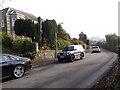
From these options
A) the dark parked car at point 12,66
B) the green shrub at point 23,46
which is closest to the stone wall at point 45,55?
the green shrub at point 23,46

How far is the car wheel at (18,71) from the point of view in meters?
8.46

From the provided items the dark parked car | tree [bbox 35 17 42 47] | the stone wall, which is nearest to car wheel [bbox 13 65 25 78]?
the dark parked car

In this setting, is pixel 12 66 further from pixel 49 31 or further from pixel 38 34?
pixel 49 31

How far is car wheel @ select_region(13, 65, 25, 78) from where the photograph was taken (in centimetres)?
846

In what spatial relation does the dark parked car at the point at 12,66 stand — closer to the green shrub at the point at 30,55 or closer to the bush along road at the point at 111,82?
the bush along road at the point at 111,82

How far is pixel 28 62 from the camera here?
30.7 ft

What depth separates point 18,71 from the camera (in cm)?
864

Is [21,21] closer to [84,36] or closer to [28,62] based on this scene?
[28,62]

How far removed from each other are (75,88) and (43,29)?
1700 centimetres

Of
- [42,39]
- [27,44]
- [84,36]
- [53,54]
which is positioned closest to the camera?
[27,44]

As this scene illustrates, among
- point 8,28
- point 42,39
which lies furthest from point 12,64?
point 8,28

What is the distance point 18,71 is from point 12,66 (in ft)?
1.67

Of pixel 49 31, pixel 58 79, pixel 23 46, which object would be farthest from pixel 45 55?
pixel 58 79

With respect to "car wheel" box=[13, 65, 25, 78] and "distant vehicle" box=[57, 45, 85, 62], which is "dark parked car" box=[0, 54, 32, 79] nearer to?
"car wheel" box=[13, 65, 25, 78]
